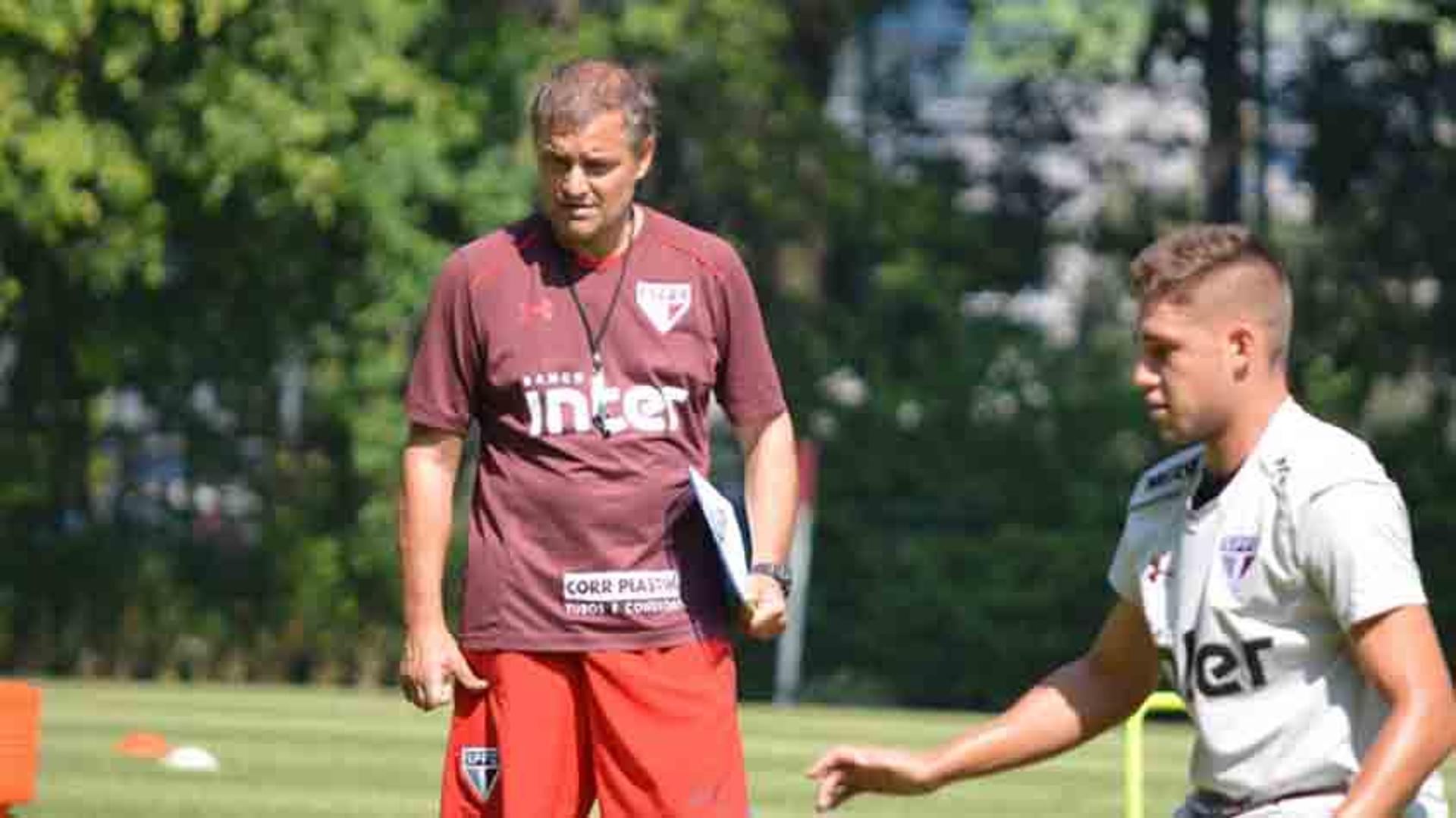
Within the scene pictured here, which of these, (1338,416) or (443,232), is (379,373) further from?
(1338,416)

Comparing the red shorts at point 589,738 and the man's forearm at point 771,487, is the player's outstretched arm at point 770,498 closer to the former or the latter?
the man's forearm at point 771,487

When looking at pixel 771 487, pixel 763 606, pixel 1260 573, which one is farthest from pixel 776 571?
pixel 1260 573

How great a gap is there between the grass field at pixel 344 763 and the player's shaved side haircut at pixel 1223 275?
806cm

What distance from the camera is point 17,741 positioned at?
7.68 metres

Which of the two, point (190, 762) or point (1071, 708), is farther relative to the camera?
point (190, 762)

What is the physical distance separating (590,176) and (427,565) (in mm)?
902

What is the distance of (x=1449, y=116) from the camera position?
91.8 ft

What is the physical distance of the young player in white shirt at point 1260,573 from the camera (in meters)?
4.82

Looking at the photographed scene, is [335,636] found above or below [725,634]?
below

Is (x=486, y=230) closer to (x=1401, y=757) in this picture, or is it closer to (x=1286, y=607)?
(x=1286, y=607)

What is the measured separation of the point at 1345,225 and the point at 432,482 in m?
21.9

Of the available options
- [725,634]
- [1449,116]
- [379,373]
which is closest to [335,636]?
[379,373]

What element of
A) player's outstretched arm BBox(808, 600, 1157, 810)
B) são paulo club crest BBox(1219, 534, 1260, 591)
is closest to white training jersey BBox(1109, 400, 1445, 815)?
são paulo club crest BBox(1219, 534, 1260, 591)

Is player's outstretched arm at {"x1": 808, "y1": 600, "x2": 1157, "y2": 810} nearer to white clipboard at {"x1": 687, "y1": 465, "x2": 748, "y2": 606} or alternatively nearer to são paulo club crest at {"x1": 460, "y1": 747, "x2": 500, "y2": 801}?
white clipboard at {"x1": 687, "y1": 465, "x2": 748, "y2": 606}
